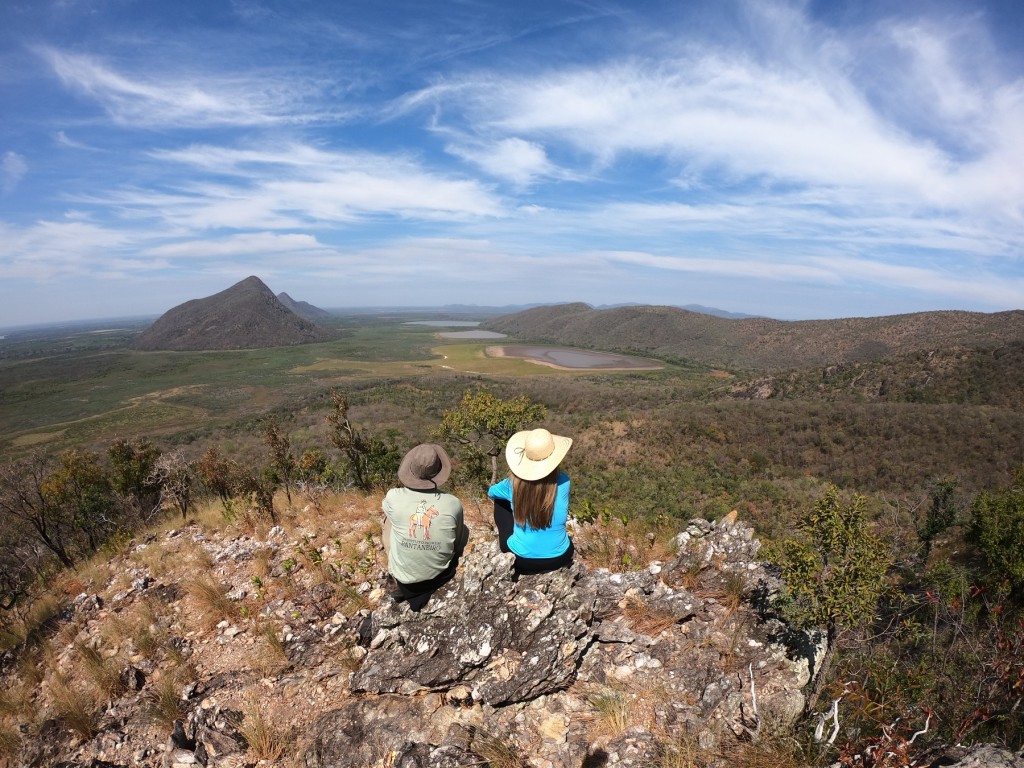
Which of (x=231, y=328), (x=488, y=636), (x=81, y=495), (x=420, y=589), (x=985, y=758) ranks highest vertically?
(x=231, y=328)

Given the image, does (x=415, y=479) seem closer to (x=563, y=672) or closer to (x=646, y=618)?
(x=563, y=672)

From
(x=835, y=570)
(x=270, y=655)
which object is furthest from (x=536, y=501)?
(x=270, y=655)

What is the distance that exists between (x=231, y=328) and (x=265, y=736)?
211m

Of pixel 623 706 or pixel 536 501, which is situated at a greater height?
pixel 536 501

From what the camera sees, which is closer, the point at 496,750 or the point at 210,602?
the point at 496,750

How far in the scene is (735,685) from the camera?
12.3ft

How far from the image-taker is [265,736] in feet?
12.3

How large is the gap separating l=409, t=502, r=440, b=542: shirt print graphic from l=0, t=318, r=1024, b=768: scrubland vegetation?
187 cm

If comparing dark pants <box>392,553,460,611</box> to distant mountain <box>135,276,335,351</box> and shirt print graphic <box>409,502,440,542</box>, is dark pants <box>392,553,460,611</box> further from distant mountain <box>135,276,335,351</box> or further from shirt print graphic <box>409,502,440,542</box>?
distant mountain <box>135,276,335,351</box>

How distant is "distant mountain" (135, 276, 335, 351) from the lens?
172500 mm

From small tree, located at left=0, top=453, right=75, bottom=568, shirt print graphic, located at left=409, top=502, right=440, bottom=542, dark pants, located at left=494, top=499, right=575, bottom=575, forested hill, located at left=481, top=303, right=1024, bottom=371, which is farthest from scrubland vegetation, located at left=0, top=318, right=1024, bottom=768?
forested hill, located at left=481, top=303, right=1024, bottom=371

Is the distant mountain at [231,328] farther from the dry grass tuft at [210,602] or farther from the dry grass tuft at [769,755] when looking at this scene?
the dry grass tuft at [769,755]

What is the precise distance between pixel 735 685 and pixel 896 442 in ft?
134

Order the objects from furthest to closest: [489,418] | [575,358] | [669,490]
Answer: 1. [575,358]
2. [669,490]
3. [489,418]
